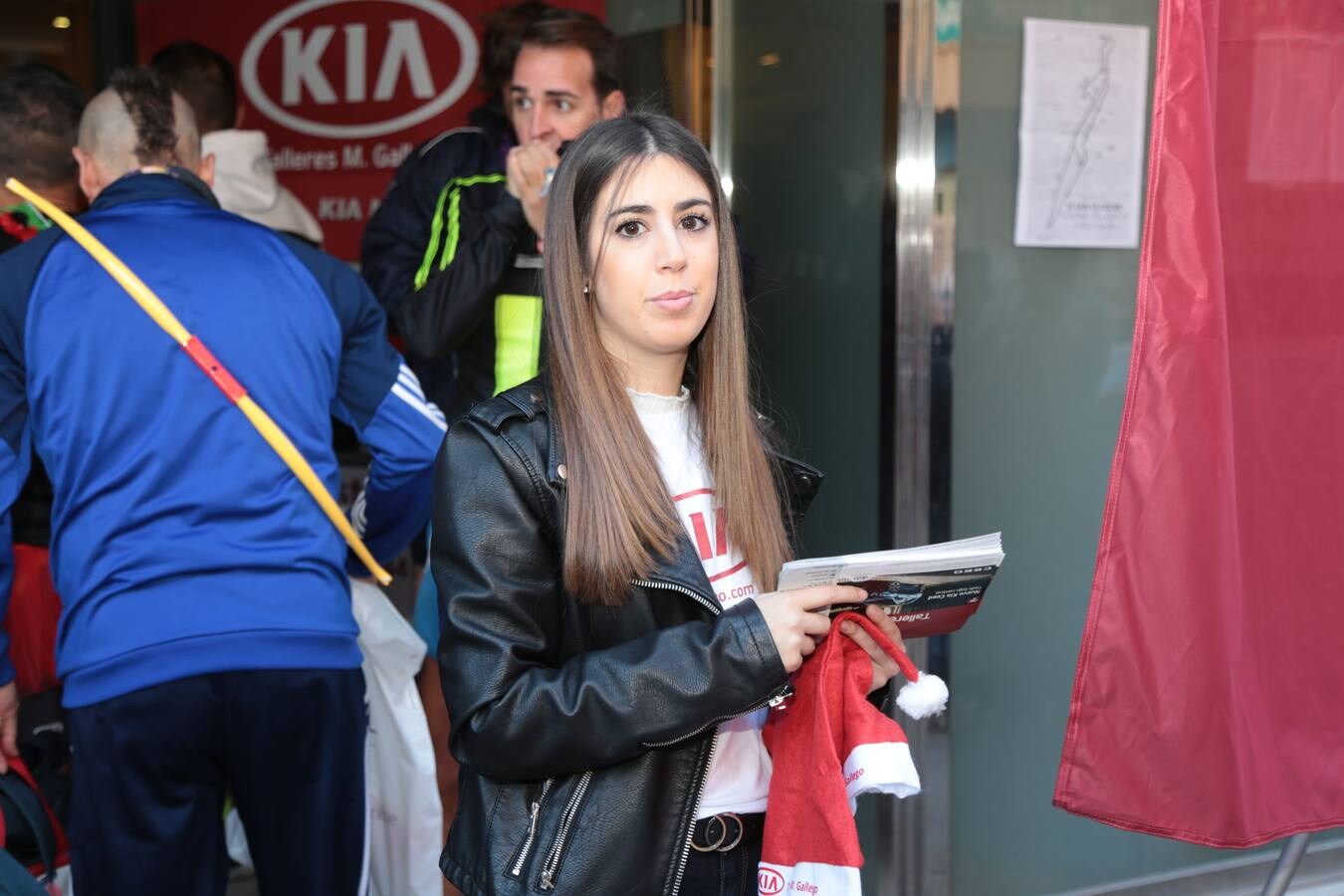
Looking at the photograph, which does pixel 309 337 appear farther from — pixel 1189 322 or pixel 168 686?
pixel 1189 322

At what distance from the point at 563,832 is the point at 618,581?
0.31m

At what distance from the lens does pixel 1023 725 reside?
374 cm

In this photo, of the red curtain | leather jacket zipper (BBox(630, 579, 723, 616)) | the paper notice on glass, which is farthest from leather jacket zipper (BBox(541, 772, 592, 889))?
the paper notice on glass

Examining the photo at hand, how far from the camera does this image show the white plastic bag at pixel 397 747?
312 cm

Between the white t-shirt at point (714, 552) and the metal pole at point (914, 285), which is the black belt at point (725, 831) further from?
the metal pole at point (914, 285)

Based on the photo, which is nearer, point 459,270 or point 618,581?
point 618,581

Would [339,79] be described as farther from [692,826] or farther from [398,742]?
[692,826]

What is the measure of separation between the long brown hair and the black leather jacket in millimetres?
38

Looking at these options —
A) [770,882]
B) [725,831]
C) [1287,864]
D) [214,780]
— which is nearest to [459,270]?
[214,780]

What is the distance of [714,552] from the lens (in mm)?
1995

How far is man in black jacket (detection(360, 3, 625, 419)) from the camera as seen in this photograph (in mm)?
3062

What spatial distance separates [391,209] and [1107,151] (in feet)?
5.69

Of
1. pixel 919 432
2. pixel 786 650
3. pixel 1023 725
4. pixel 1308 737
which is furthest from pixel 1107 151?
pixel 786 650

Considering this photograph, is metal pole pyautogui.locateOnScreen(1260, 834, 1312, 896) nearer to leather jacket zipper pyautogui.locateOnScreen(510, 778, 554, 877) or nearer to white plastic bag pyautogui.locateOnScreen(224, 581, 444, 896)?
leather jacket zipper pyautogui.locateOnScreen(510, 778, 554, 877)
